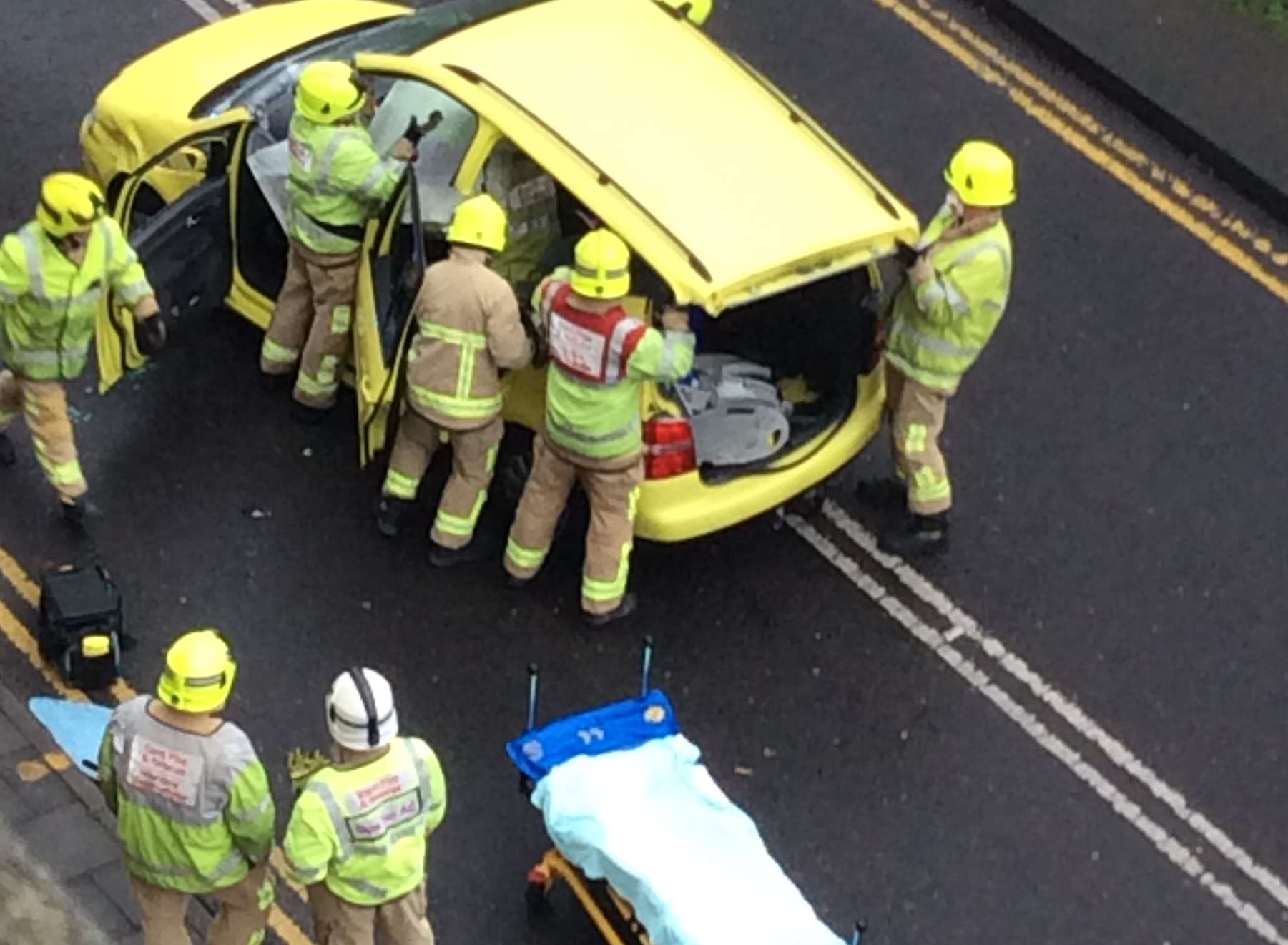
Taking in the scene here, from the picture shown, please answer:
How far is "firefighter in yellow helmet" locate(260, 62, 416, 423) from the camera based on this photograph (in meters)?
9.84

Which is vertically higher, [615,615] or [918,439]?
[918,439]

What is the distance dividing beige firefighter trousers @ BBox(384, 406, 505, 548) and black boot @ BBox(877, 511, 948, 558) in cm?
170

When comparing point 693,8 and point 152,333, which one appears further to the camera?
point 693,8

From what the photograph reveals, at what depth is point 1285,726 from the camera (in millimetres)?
10039

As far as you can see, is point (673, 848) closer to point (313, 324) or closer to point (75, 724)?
point (75, 724)

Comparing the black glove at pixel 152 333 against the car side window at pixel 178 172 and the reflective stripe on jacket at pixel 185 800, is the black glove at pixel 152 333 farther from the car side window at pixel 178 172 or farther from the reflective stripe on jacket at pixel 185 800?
the reflective stripe on jacket at pixel 185 800

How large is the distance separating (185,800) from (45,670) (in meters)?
2.07

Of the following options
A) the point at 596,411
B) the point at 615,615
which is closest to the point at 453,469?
the point at 615,615

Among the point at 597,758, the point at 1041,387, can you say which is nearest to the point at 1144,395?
the point at 1041,387

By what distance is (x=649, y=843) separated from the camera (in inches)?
331

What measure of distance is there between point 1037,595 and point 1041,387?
1293 millimetres

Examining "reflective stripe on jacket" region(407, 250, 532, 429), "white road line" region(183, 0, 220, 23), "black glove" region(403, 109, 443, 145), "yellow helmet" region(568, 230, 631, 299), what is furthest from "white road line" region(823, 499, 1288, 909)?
"white road line" region(183, 0, 220, 23)

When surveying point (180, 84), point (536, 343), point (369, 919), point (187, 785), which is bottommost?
point (369, 919)

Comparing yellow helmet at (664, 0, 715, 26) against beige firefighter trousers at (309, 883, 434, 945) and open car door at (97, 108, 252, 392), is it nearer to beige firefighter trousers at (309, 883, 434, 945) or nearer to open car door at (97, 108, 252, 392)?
open car door at (97, 108, 252, 392)
